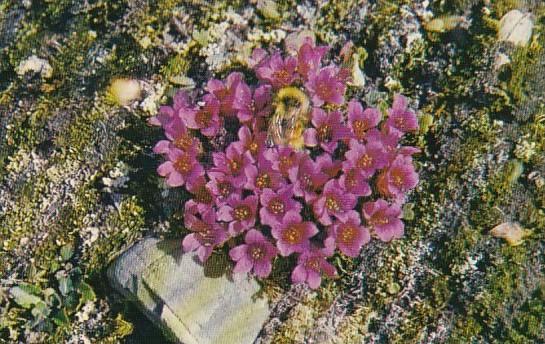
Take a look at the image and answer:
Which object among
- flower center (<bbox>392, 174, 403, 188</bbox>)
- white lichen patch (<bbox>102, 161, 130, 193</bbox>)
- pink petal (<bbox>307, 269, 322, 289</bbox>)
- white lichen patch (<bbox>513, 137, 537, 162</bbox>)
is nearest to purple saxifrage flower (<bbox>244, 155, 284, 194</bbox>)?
pink petal (<bbox>307, 269, 322, 289</bbox>)

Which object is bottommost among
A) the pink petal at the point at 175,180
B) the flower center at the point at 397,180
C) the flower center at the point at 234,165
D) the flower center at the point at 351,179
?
the flower center at the point at 397,180

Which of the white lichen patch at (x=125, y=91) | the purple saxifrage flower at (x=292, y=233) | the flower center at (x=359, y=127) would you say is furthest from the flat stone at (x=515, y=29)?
the white lichen patch at (x=125, y=91)

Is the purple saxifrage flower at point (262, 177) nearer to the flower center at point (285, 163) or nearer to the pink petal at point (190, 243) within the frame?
the flower center at point (285, 163)

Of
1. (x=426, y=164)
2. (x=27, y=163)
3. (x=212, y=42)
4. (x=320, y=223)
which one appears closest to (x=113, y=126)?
(x=27, y=163)

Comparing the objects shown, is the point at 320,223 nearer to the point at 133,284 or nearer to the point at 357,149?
the point at 357,149

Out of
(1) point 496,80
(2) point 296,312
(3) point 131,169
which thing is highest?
(1) point 496,80

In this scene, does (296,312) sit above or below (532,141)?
below

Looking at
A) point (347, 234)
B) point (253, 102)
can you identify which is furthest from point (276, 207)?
point (253, 102)

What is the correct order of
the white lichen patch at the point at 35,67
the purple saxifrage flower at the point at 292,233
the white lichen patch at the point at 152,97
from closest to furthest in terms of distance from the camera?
the purple saxifrage flower at the point at 292,233, the white lichen patch at the point at 152,97, the white lichen patch at the point at 35,67
